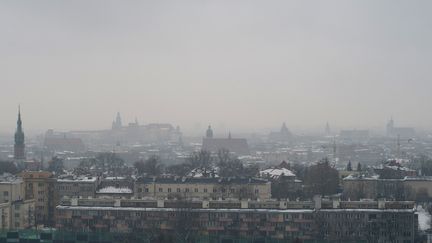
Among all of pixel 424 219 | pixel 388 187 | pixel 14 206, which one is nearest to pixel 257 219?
pixel 424 219

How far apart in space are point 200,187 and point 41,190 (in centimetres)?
654

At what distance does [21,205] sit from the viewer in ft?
92.2

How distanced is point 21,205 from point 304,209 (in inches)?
407

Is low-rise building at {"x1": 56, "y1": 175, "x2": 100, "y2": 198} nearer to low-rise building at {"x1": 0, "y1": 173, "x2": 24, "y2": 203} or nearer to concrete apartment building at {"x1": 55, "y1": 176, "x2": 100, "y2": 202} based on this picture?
concrete apartment building at {"x1": 55, "y1": 176, "x2": 100, "y2": 202}

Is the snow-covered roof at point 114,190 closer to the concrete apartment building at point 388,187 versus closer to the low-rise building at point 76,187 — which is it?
the low-rise building at point 76,187

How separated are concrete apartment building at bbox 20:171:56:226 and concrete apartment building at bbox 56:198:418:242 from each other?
5.07m

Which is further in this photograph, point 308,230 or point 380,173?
point 380,173

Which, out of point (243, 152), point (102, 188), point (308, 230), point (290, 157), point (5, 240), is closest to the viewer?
point (5, 240)

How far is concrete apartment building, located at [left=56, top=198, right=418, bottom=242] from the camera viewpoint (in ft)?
78.4

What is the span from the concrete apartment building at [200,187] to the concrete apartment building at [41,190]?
3461 millimetres

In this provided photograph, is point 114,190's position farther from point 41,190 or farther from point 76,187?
point 41,190

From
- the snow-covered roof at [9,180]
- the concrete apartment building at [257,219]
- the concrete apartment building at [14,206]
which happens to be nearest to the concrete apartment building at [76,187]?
the snow-covered roof at [9,180]

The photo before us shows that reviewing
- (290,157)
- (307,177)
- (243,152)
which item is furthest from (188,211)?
(243,152)

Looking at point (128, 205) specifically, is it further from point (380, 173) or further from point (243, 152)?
point (243, 152)
